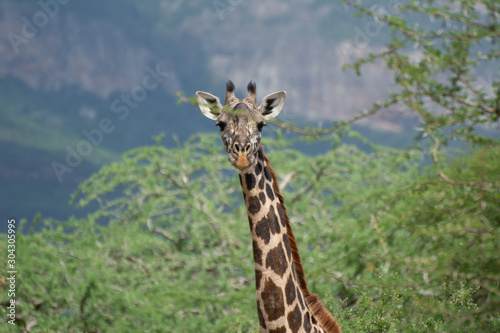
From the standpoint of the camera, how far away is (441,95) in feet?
11.4

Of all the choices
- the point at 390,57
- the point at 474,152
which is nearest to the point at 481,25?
the point at 390,57

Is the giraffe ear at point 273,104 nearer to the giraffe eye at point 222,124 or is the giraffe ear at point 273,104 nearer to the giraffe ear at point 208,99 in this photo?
the giraffe ear at point 208,99

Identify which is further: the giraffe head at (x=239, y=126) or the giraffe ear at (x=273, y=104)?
the giraffe ear at (x=273, y=104)

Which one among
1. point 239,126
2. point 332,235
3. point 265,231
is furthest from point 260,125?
point 332,235

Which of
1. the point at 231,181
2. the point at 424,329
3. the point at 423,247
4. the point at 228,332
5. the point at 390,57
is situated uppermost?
the point at 231,181

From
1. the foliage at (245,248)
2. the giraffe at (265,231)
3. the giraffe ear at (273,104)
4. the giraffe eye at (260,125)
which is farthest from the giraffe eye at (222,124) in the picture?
the foliage at (245,248)

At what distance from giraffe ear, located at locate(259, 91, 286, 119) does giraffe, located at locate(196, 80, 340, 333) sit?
118mm

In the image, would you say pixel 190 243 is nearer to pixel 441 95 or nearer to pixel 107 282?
pixel 107 282

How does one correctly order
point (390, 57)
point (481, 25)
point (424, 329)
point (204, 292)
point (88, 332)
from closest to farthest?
point (424, 329) → point (481, 25) → point (390, 57) → point (88, 332) → point (204, 292)

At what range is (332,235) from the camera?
507 centimetres

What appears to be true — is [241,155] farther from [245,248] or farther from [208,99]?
[245,248]

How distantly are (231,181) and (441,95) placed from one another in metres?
3.23

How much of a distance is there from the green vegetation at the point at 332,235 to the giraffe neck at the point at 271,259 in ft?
A: 1.15

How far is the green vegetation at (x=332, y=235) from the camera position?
311 cm
